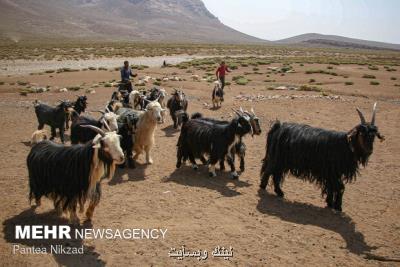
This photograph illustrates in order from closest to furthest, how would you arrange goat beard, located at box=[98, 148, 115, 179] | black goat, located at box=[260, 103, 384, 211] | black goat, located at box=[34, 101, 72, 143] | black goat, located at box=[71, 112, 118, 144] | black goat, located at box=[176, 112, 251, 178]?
goat beard, located at box=[98, 148, 115, 179] → black goat, located at box=[260, 103, 384, 211] → black goat, located at box=[176, 112, 251, 178] → black goat, located at box=[71, 112, 118, 144] → black goat, located at box=[34, 101, 72, 143]

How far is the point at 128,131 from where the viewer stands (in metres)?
10.4

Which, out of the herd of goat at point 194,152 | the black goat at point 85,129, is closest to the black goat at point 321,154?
the herd of goat at point 194,152

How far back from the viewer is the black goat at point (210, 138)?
9349mm

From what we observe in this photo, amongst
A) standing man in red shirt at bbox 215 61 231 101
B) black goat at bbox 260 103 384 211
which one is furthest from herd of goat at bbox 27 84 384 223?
standing man in red shirt at bbox 215 61 231 101

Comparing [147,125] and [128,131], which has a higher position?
[147,125]

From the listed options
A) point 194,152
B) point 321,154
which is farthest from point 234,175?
point 321,154

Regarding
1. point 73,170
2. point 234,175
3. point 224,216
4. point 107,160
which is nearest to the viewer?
point 107,160

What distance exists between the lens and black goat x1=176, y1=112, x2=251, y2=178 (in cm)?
935

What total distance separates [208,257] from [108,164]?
219 centimetres

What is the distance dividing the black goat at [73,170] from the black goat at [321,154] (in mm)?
3679

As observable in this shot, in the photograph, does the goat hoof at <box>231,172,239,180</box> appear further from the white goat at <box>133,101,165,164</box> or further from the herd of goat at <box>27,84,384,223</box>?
the white goat at <box>133,101,165,164</box>

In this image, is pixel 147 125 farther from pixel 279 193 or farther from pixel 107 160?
pixel 107 160

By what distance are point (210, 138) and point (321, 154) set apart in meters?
2.74

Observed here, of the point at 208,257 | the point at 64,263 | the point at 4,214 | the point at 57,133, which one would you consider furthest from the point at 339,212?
the point at 57,133
